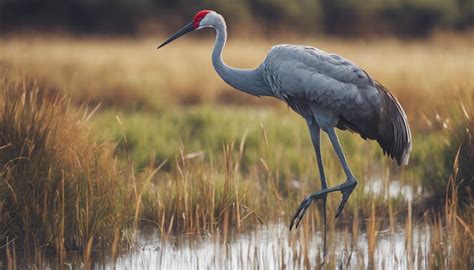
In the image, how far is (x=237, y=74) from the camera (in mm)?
5992

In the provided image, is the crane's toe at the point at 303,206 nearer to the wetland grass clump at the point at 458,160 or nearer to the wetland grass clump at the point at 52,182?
the wetland grass clump at the point at 458,160

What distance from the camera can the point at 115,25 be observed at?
2205cm

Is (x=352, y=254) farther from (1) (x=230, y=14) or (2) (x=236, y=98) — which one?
(1) (x=230, y=14)

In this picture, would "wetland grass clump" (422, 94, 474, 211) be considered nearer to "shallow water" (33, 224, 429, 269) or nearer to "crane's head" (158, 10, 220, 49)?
"shallow water" (33, 224, 429, 269)

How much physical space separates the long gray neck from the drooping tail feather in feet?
2.29

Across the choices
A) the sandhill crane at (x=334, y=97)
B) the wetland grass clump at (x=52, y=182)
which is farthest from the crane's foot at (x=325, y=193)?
the wetland grass clump at (x=52, y=182)

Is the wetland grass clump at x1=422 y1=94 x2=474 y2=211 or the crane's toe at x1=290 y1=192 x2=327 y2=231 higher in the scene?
the wetland grass clump at x1=422 y1=94 x2=474 y2=211

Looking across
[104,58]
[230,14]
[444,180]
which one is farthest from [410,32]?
[444,180]

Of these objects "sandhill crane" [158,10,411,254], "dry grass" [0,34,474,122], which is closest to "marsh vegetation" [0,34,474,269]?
"sandhill crane" [158,10,411,254]

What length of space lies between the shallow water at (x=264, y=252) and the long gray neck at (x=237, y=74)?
826mm

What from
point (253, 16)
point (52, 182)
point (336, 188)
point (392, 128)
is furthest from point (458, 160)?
point (253, 16)

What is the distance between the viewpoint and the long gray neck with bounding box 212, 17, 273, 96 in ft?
19.6

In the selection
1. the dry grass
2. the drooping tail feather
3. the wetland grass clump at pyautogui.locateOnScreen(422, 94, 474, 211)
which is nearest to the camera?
the drooping tail feather

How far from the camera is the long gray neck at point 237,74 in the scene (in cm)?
596
